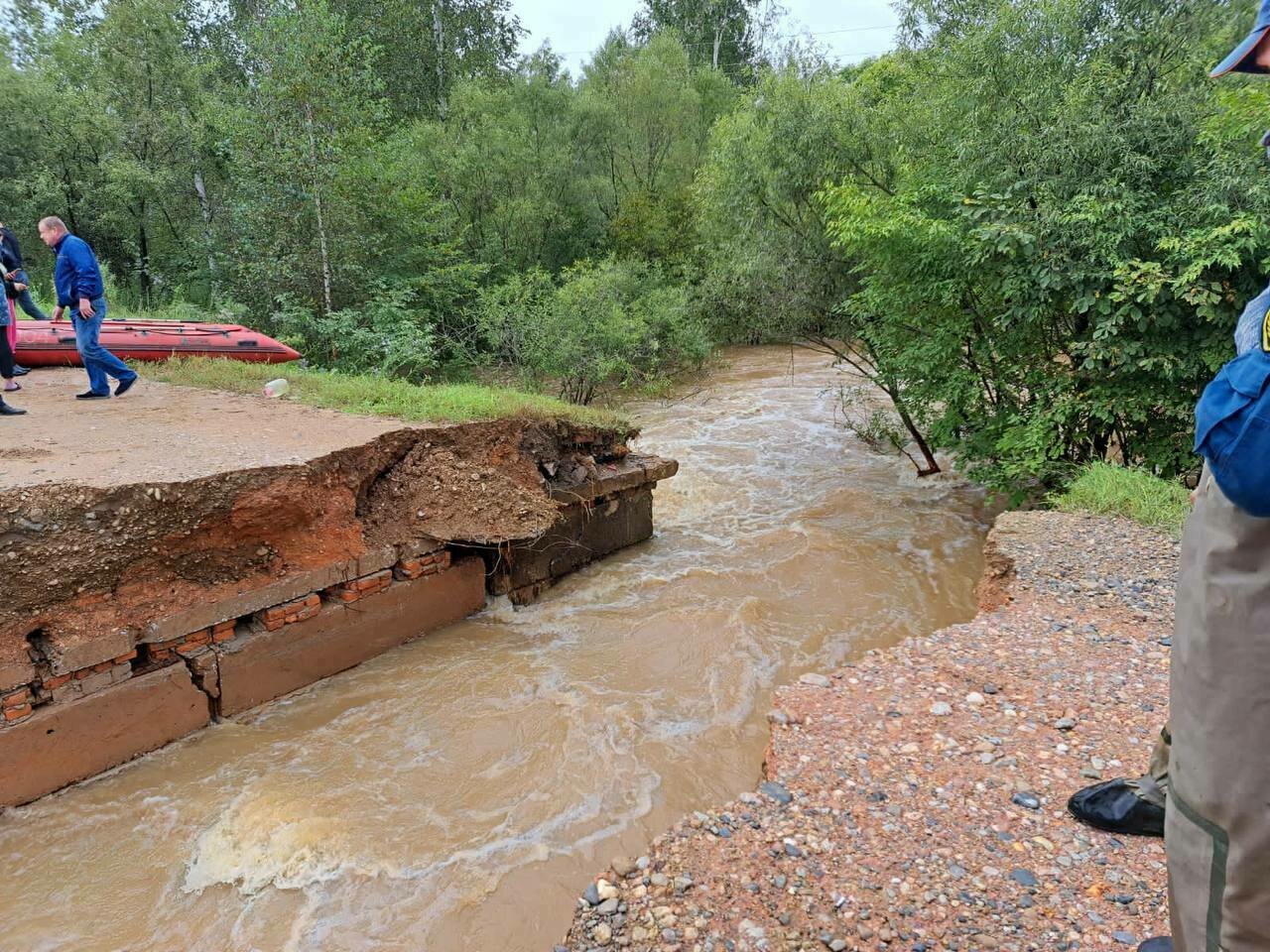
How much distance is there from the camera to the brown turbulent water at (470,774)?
136 inches

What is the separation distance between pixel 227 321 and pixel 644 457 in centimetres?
1062

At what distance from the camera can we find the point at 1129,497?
6836 millimetres

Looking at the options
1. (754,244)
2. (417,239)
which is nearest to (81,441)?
(754,244)

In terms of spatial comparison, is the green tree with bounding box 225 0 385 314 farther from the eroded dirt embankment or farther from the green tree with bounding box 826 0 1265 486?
the green tree with bounding box 826 0 1265 486

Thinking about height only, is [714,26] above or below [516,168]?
above

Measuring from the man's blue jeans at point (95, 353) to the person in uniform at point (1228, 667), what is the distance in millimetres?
8351

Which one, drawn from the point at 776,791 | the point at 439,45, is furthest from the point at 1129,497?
the point at 439,45

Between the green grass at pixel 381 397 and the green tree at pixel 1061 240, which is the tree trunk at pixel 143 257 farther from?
the green tree at pixel 1061 240

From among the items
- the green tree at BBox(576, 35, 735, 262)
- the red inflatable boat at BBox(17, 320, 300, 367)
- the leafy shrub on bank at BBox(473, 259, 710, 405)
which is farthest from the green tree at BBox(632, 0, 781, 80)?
the red inflatable boat at BBox(17, 320, 300, 367)

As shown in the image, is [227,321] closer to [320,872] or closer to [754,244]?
[754,244]

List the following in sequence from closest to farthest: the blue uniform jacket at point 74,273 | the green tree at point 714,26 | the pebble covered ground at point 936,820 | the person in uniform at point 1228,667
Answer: the person in uniform at point 1228,667
the pebble covered ground at point 936,820
the blue uniform jacket at point 74,273
the green tree at point 714,26

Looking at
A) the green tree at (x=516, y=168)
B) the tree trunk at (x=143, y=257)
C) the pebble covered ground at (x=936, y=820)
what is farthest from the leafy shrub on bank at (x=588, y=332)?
the pebble covered ground at (x=936, y=820)

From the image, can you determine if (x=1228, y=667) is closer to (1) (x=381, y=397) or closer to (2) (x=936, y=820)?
(2) (x=936, y=820)

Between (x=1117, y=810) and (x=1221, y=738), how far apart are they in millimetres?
1932
